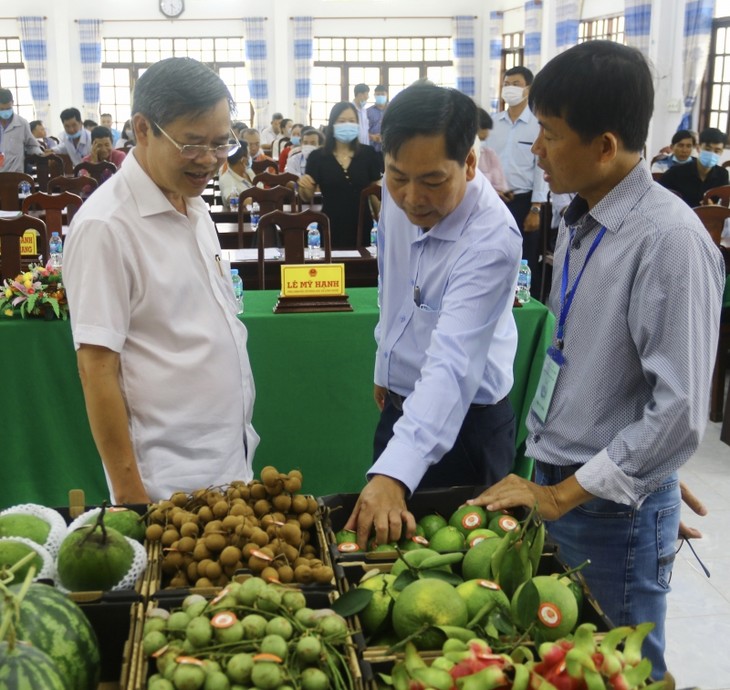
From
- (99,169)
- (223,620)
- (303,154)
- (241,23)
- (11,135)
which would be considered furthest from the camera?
(241,23)

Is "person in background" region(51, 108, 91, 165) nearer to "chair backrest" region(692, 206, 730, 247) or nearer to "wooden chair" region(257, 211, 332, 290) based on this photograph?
"wooden chair" region(257, 211, 332, 290)

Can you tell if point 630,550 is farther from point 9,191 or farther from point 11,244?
point 9,191

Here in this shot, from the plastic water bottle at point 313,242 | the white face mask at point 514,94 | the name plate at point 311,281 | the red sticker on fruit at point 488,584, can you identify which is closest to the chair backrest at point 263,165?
the white face mask at point 514,94

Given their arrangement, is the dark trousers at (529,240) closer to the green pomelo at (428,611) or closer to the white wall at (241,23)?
the green pomelo at (428,611)

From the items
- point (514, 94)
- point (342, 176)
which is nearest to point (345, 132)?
point (342, 176)

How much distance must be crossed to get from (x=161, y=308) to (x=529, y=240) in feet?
16.3

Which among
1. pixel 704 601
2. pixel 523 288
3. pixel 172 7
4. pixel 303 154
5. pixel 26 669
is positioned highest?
pixel 172 7

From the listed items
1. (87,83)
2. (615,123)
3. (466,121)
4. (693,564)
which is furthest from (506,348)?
(87,83)

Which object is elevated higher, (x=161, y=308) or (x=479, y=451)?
(x=161, y=308)

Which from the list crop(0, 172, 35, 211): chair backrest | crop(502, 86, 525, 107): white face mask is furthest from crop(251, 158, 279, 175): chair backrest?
crop(502, 86, 525, 107): white face mask

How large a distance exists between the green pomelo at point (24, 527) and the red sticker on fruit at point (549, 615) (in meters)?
0.66

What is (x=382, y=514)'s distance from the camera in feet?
4.07

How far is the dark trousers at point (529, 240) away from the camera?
606cm

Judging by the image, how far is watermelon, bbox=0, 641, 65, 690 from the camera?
0.74m
